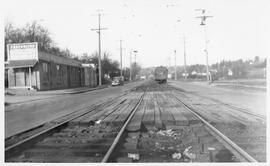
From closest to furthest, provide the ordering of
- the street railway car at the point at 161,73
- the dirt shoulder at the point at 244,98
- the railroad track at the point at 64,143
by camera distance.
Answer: the railroad track at the point at 64,143 → the dirt shoulder at the point at 244,98 → the street railway car at the point at 161,73

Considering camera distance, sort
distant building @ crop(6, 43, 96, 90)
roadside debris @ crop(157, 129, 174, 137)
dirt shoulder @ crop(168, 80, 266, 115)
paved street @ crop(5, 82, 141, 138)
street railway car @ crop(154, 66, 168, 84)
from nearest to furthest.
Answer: roadside debris @ crop(157, 129, 174, 137) < paved street @ crop(5, 82, 141, 138) < dirt shoulder @ crop(168, 80, 266, 115) < distant building @ crop(6, 43, 96, 90) < street railway car @ crop(154, 66, 168, 84)

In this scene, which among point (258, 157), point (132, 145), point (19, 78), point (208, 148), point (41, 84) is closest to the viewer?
point (258, 157)

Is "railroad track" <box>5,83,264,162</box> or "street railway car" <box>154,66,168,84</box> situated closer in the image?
"railroad track" <box>5,83,264,162</box>

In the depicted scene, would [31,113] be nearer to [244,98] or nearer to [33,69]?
[33,69]

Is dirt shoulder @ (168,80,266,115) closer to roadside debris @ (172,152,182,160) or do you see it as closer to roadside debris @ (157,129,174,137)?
roadside debris @ (157,129,174,137)

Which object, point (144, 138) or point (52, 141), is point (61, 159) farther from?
point (144, 138)

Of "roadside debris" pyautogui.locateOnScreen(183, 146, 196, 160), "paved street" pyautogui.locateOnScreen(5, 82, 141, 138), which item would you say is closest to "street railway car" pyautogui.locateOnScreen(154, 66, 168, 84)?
"paved street" pyautogui.locateOnScreen(5, 82, 141, 138)

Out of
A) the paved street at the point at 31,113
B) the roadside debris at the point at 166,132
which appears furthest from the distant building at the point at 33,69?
the roadside debris at the point at 166,132

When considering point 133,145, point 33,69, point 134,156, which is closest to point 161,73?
point 33,69

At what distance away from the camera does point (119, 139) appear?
5352mm

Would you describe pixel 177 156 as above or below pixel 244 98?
below

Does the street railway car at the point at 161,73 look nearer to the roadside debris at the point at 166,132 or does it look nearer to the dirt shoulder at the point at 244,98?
the dirt shoulder at the point at 244,98

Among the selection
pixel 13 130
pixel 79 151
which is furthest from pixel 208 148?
pixel 13 130

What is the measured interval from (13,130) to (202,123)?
4.90m
